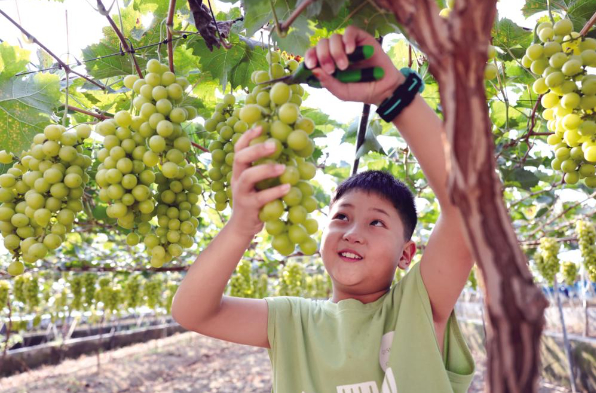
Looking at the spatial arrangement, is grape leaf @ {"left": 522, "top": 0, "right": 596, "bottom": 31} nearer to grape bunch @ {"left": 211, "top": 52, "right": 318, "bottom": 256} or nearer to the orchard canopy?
the orchard canopy

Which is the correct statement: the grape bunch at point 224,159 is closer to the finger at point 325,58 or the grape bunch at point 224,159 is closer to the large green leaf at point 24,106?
the finger at point 325,58

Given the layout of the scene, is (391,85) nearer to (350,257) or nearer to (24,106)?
(350,257)

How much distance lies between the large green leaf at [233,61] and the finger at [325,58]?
3.00 ft

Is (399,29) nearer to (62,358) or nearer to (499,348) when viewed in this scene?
(499,348)

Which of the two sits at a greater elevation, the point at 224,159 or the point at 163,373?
the point at 224,159

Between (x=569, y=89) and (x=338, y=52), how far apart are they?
3.11ft

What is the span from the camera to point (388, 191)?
1.81 m

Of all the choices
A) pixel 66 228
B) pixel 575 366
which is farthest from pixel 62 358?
pixel 66 228

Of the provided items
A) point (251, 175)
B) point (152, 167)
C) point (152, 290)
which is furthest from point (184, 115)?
point (152, 290)

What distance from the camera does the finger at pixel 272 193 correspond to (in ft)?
2.82

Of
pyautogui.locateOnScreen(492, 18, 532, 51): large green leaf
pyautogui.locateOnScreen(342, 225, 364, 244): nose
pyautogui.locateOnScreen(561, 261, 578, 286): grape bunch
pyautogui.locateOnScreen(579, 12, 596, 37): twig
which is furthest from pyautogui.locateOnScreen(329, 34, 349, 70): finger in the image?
pyautogui.locateOnScreen(561, 261, 578, 286): grape bunch

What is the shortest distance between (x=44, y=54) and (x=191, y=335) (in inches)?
737

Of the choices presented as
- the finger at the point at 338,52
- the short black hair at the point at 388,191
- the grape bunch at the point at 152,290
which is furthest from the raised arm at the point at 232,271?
the grape bunch at the point at 152,290

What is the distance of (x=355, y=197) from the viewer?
177cm
